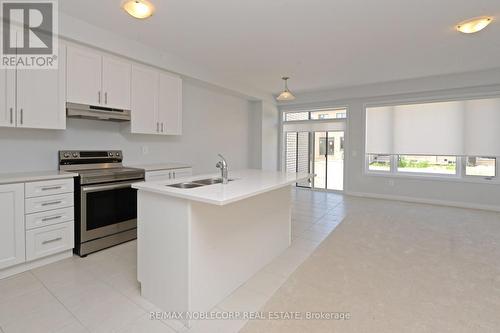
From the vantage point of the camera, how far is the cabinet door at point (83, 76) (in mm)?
2870

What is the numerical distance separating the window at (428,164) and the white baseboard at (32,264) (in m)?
6.50

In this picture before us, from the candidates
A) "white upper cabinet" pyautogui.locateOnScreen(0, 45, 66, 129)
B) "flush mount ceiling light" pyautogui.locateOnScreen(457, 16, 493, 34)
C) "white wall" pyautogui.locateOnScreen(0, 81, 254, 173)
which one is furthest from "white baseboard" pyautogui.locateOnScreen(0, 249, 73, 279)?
"flush mount ceiling light" pyautogui.locateOnScreen(457, 16, 493, 34)

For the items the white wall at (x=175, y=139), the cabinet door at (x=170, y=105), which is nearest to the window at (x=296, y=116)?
the white wall at (x=175, y=139)

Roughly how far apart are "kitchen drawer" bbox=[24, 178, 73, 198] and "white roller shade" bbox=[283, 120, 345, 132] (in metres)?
5.71

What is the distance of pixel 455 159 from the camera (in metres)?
5.38

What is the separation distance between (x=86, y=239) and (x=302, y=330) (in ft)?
8.01

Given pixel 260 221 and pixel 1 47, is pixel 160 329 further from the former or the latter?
pixel 1 47

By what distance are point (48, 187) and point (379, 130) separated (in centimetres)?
635

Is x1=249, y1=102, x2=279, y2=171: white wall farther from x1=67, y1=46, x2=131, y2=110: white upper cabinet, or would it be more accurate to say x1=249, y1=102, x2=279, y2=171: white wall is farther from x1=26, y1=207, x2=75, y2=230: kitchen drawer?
x1=26, y1=207, x2=75, y2=230: kitchen drawer

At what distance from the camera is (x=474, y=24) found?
114 inches

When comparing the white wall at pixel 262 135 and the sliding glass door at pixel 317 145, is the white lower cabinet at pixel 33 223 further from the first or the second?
the sliding glass door at pixel 317 145

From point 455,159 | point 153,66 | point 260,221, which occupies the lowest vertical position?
point 260,221

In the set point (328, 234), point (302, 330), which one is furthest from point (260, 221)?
point (328, 234)

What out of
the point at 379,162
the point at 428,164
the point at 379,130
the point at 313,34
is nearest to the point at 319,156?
the point at 379,162
